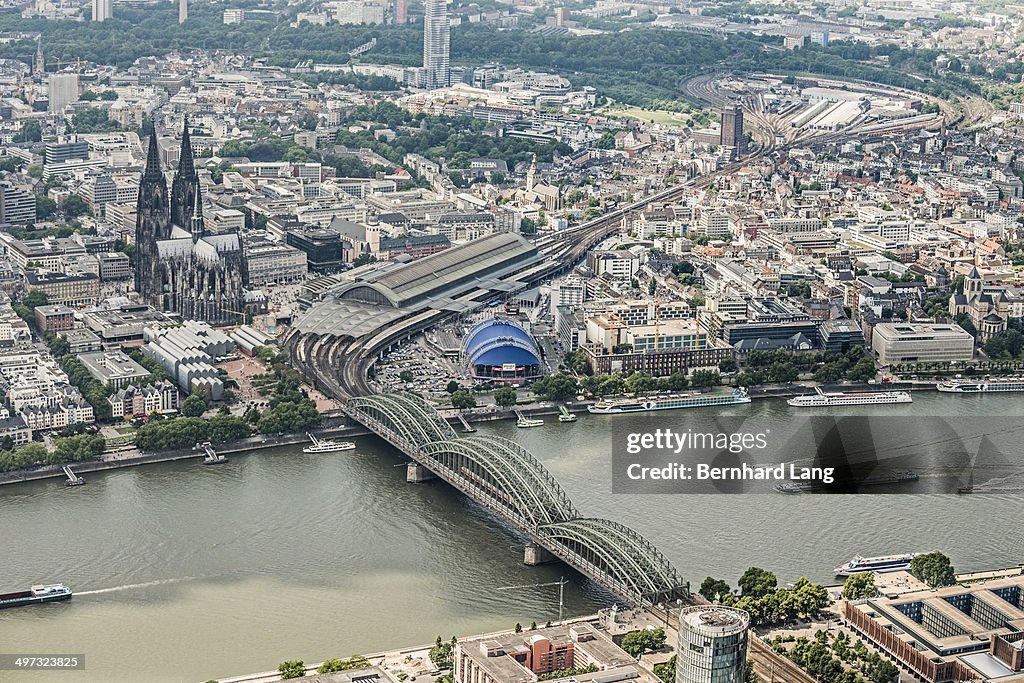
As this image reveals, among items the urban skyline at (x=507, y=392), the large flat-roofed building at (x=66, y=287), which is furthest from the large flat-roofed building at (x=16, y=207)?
the large flat-roofed building at (x=66, y=287)

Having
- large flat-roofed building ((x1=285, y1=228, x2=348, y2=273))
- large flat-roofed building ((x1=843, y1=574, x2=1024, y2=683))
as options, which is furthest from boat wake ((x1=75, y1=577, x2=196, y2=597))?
large flat-roofed building ((x1=285, y1=228, x2=348, y2=273))

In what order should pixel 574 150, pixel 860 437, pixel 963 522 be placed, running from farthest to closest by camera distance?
pixel 574 150 → pixel 860 437 → pixel 963 522

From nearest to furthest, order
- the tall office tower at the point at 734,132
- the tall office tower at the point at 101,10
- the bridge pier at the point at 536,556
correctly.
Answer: the bridge pier at the point at 536,556 → the tall office tower at the point at 734,132 → the tall office tower at the point at 101,10

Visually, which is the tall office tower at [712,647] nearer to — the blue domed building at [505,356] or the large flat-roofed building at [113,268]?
the blue domed building at [505,356]

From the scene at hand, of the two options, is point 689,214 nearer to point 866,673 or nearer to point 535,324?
point 535,324

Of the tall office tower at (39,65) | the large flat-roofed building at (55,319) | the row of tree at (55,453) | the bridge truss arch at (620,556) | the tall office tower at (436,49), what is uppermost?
the tall office tower at (436,49)

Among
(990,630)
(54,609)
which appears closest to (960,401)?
(990,630)
